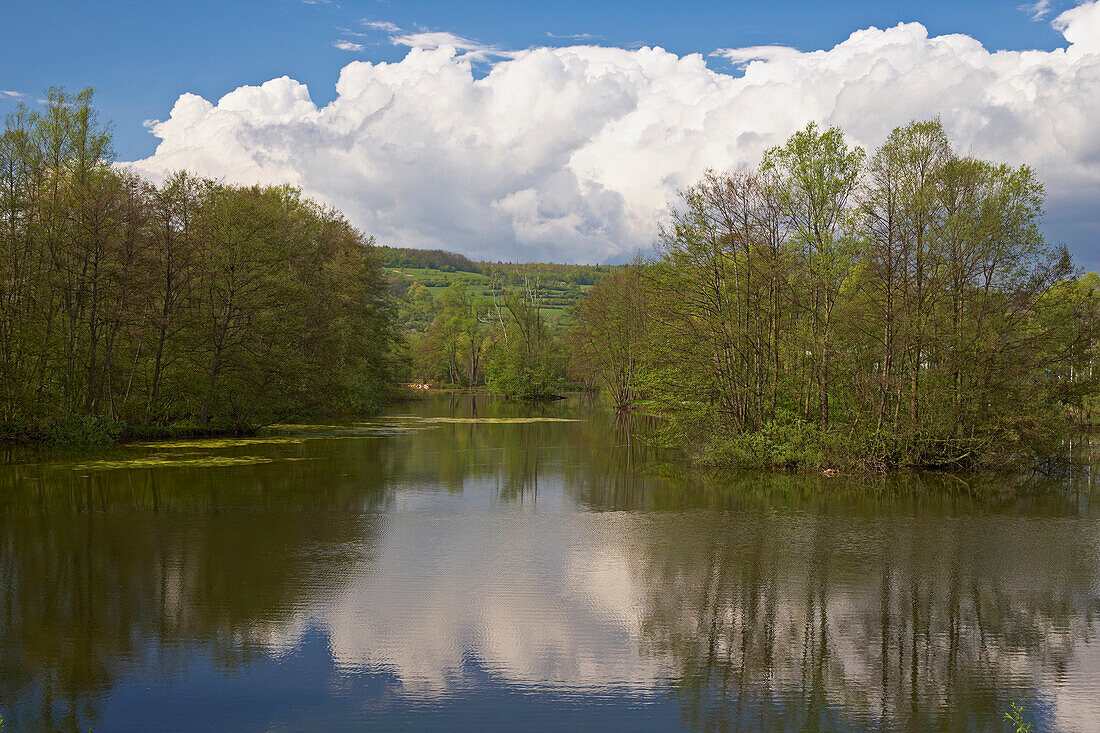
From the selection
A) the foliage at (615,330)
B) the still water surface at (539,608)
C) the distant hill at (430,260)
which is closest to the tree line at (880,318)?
the still water surface at (539,608)

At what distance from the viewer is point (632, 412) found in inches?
2239

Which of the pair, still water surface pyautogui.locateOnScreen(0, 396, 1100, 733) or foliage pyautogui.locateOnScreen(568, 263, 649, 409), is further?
foliage pyautogui.locateOnScreen(568, 263, 649, 409)

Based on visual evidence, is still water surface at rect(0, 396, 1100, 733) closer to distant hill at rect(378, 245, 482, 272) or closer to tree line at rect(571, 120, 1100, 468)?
tree line at rect(571, 120, 1100, 468)

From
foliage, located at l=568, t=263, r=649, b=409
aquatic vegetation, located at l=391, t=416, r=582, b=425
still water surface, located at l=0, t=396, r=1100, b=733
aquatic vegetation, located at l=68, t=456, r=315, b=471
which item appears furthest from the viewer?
foliage, located at l=568, t=263, r=649, b=409

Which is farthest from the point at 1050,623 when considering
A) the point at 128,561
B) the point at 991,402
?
the point at 991,402

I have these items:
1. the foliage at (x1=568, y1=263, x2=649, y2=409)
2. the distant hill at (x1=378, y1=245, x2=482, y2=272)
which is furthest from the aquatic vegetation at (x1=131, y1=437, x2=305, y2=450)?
the distant hill at (x1=378, y1=245, x2=482, y2=272)

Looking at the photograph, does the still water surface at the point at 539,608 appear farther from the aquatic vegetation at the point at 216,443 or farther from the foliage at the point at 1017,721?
the aquatic vegetation at the point at 216,443

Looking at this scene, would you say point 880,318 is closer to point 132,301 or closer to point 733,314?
point 733,314

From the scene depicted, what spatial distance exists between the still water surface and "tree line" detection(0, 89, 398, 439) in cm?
1095

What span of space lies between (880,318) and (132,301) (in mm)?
26335

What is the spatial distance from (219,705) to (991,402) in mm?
22822

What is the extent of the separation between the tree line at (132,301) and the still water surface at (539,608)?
1095 centimetres

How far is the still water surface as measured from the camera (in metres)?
7.58

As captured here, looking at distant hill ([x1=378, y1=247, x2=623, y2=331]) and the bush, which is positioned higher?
distant hill ([x1=378, y1=247, x2=623, y2=331])
